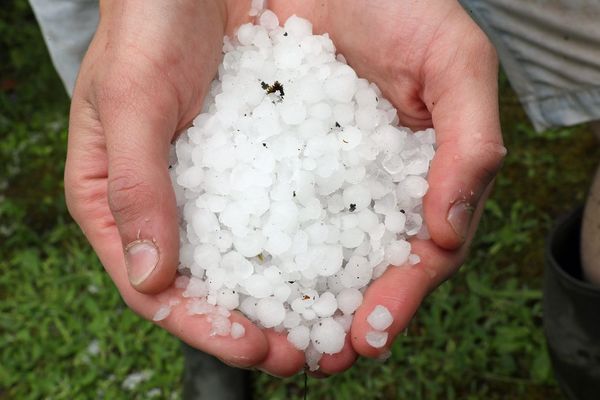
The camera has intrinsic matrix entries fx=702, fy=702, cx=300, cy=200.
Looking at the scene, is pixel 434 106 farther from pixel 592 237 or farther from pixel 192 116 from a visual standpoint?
pixel 592 237

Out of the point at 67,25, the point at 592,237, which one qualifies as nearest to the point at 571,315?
the point at 592,237

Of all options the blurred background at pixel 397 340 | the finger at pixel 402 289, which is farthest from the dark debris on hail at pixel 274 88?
the blurred background at pixel 397 340

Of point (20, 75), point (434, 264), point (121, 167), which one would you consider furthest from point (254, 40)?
point (20, 75)

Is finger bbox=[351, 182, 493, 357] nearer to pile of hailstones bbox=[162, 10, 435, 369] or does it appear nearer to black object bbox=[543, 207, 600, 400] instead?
pile of hailstones bbox=[162, 10, 435, 369]

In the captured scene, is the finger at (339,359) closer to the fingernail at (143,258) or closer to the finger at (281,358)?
the finger at (281,358)

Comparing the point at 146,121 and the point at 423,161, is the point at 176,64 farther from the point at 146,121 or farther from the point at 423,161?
the point at 423,161

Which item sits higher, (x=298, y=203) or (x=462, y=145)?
(x=462, y=145)
